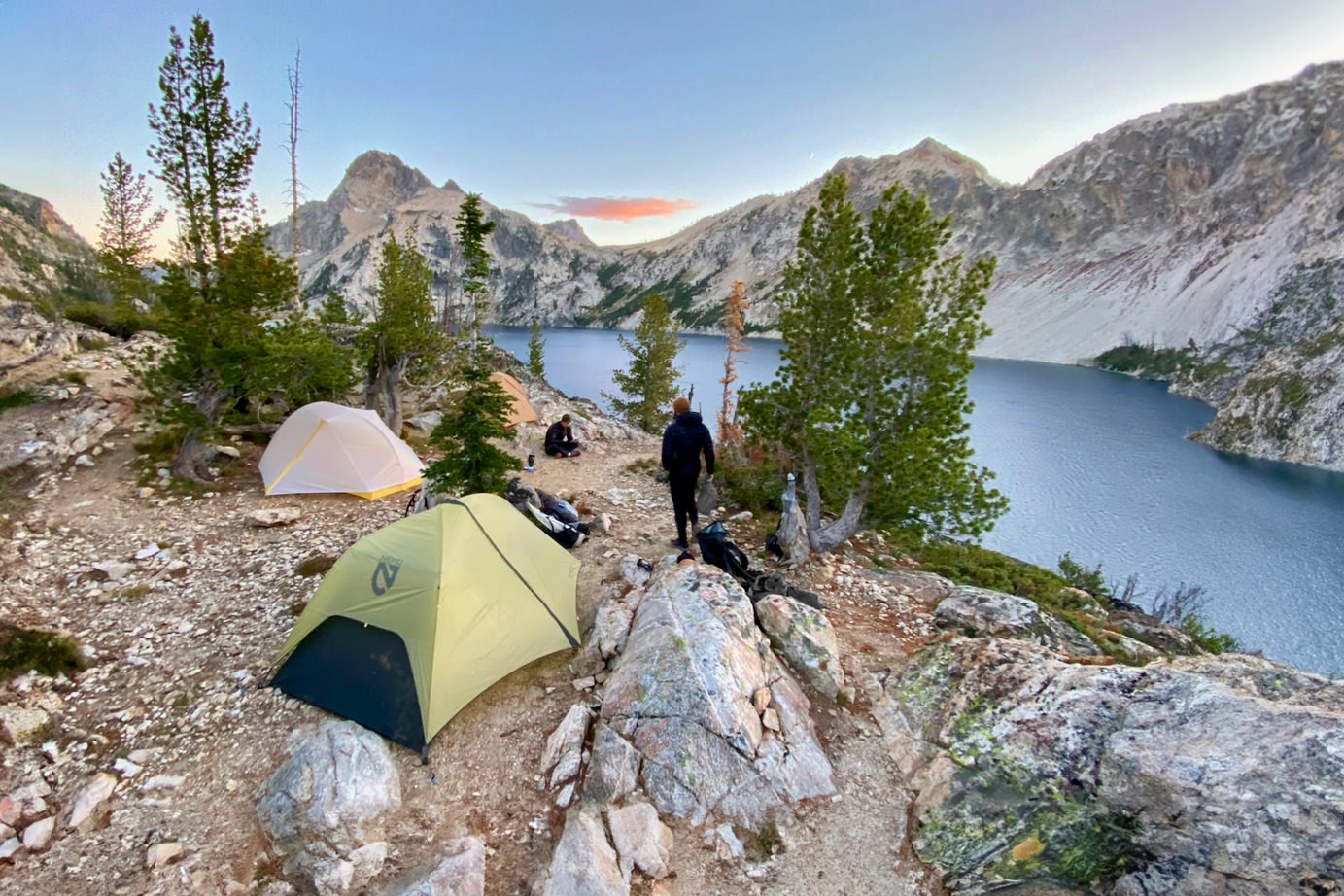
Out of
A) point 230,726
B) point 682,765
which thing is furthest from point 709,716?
point 230,726

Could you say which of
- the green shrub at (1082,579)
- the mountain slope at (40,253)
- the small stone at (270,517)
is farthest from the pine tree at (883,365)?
the mountain slope at (40,253)

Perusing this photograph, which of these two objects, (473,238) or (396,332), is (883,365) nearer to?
(473,238)

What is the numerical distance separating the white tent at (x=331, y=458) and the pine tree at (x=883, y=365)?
368 inches

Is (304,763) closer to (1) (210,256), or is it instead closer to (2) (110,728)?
(2) (110,728)

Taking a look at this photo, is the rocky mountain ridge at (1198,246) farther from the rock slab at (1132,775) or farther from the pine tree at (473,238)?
the rock slab at (1132,775)

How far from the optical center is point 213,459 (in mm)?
12859

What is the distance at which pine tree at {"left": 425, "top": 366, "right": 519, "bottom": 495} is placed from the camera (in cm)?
1025

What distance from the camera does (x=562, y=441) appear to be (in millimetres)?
17484

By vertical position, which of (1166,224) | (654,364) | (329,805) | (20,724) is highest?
(1166,224)

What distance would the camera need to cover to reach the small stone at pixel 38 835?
4.34 m

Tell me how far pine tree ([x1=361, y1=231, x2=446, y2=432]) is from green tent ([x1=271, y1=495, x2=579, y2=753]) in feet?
39.4

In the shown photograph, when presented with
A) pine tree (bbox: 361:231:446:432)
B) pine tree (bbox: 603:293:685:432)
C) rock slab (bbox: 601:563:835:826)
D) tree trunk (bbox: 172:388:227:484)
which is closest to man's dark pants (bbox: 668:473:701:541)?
rock slab (bbox: 601:563:835:826)

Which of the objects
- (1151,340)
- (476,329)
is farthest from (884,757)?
(1151,340)

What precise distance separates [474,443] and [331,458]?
4284 mm
